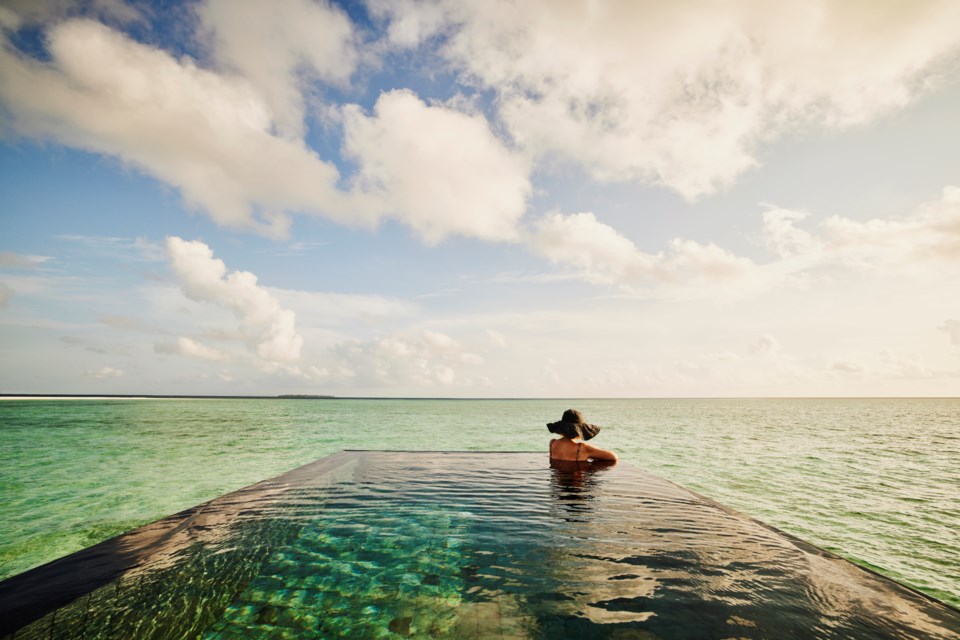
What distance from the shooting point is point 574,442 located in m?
13.4

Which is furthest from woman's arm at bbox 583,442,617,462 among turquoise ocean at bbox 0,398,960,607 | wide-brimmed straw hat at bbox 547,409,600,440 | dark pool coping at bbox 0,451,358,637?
dark pool coping at bbox 0,451,358,637

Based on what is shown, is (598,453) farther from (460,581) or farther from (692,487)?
(460,581)

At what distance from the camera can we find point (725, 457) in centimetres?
2312

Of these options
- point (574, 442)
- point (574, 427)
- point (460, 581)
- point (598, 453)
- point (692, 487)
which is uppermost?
point (574, 427)

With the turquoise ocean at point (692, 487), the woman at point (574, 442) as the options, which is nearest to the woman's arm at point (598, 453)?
the woman at point (574, 442)

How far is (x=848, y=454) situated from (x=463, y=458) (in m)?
25.8

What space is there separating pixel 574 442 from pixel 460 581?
30.0 feet

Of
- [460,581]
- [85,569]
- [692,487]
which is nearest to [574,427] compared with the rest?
[692,487]

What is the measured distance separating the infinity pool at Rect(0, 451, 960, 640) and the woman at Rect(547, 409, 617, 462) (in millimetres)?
4302

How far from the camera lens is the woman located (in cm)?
1262

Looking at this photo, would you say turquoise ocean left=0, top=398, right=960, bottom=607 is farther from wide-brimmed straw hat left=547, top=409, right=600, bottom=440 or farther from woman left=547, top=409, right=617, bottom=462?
wide-brimmed straw hat left=547, top=409, right=600, bottom=440

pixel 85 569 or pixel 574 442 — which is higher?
pixel 574 442

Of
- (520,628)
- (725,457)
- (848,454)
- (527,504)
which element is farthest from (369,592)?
(848,454)

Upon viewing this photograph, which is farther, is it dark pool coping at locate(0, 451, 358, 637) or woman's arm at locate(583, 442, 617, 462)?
woman's arm at locate(583, 442, 617, 462)
